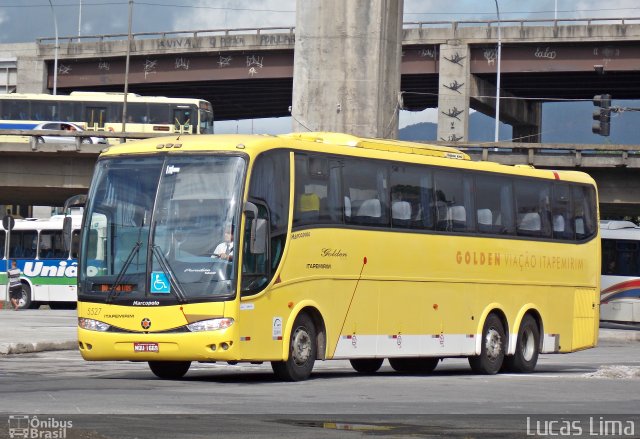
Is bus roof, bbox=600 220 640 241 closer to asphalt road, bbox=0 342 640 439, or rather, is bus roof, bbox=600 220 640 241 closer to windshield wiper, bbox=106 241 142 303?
asphalt road, bbox=0 342 640 439

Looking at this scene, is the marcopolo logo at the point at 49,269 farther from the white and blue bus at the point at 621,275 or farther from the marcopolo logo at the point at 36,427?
the marcopolo logo at the point at 36,427

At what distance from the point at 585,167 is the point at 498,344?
2940 centimetres

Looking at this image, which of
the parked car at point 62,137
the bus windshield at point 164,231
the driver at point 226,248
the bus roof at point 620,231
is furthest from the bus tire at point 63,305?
the driver at point 226,248

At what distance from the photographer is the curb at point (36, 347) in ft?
76.3

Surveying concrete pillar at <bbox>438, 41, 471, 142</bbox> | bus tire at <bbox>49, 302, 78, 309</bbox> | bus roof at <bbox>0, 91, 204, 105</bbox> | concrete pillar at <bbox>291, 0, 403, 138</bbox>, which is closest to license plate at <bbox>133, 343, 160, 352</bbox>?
concrete pillar at <bbox>291, 0, 403, 138</bbox>

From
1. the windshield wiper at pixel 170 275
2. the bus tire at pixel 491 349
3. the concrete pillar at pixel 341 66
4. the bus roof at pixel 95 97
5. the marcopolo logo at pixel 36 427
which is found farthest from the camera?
the bus roof at pixel 95 97

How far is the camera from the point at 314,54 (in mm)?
35688

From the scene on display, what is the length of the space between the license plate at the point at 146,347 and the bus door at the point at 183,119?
47.1 metres

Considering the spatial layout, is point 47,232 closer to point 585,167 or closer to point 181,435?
point 585,167

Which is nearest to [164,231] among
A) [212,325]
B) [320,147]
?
[212,325]

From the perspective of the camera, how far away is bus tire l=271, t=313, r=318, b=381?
59.7ft

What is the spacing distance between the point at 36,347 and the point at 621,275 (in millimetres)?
25724

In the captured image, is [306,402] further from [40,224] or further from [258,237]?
[40,224]

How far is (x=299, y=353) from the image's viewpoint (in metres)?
18.4
